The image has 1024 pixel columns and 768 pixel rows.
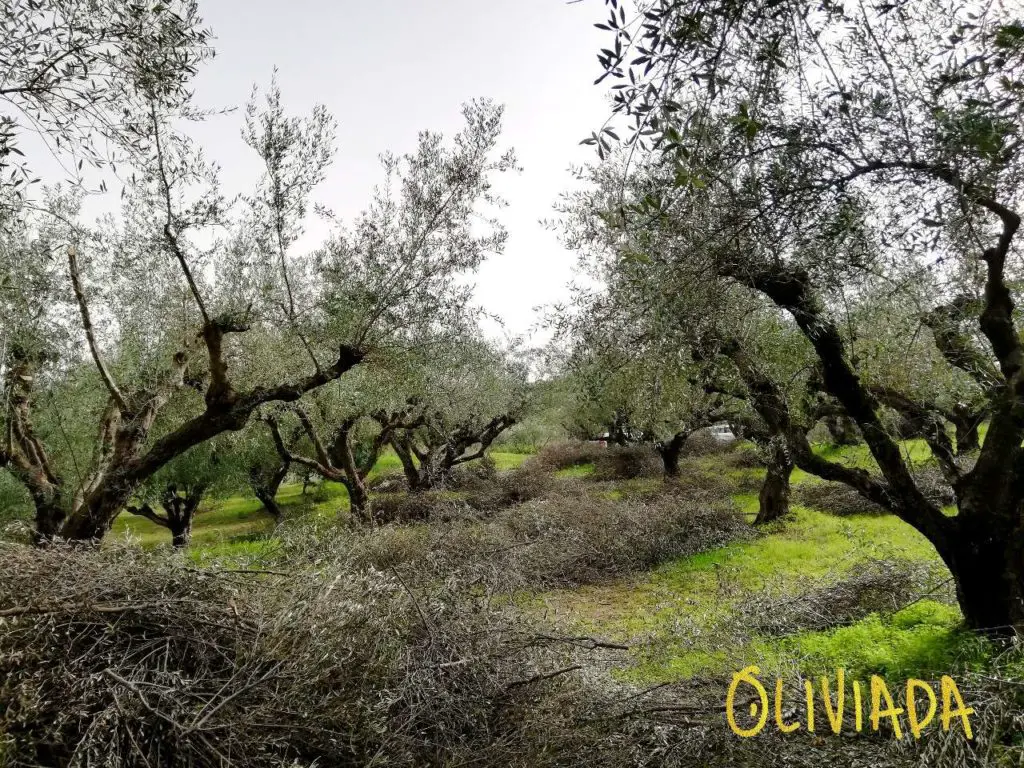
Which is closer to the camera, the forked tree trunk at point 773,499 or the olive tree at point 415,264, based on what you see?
the olive tree at point 415,264

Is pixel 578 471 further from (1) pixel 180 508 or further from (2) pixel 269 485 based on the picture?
(1) pixel 180 508

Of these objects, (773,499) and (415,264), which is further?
(773,499)

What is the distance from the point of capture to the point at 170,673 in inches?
151

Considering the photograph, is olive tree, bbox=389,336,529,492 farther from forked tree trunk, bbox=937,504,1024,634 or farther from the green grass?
forked tree trunk, bbox=937,504,1024,634

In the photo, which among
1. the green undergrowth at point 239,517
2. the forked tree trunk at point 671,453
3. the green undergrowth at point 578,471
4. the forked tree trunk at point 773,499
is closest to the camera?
the forked tree trunk at point 773,499

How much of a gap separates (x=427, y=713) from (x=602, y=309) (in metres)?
4.85

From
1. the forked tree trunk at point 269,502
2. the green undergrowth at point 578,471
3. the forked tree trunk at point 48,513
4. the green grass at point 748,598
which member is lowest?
the green grass at point 748,598

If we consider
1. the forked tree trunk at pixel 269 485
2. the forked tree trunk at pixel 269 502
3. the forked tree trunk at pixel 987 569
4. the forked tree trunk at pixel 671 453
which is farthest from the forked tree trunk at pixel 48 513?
the forked tree trunk at pixel 671 453

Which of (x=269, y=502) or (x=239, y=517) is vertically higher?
(x=269, y=502)

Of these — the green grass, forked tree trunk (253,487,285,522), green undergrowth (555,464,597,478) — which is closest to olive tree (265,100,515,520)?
the green grass

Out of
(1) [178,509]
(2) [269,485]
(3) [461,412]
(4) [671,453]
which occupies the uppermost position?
(3) [461,412]

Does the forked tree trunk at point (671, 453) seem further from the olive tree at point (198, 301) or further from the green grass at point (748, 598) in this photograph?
the olive tree at point (198, 301)

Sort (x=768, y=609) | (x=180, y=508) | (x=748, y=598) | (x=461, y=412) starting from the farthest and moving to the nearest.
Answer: (x=461, y=412) < (x=180, y=508) < (x=748, y=598) < (x=768, y=609)

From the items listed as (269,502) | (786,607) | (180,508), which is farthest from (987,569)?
(269,502)
